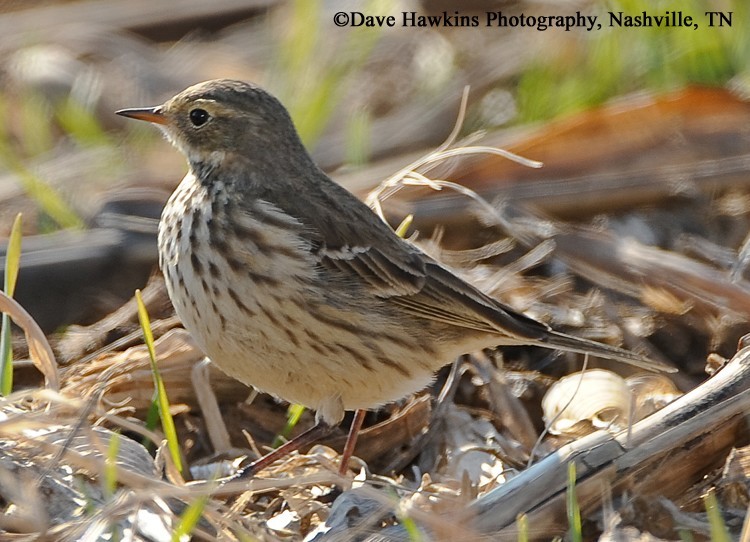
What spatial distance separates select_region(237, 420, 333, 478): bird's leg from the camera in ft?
14.1

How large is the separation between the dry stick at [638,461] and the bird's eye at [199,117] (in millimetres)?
1909

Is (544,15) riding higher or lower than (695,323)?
higher

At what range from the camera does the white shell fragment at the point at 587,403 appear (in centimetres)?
453

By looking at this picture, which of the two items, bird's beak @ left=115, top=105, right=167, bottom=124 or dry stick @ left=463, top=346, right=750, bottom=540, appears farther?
bird's beak @ left=115, top=105, right=167, bottom=124

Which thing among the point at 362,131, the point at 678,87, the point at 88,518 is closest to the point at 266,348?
the point at 88,518

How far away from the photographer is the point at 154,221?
5668mm

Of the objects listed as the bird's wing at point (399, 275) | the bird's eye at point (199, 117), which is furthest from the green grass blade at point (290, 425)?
the bird's eye at point (199, 117)

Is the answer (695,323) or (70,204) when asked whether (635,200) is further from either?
(70,204)

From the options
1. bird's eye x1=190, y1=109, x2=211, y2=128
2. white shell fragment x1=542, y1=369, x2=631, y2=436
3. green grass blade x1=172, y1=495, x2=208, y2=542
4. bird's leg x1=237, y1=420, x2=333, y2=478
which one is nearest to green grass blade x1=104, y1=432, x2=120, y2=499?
green grass blade x1=172, y1=495, x2=208, y2=542

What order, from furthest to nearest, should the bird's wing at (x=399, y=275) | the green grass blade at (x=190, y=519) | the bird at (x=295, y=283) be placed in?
the bird's wing at (x=399, y=275), the bird at (x=295, y=283), the green grass blade at (x=190, y=519)

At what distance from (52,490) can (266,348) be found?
2.95 feet

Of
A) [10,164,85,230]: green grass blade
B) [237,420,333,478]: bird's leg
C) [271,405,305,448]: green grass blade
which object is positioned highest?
[10,164,85,230]: green grass blade

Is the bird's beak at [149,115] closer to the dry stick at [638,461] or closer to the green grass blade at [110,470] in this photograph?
the green grass blade at [110,470]

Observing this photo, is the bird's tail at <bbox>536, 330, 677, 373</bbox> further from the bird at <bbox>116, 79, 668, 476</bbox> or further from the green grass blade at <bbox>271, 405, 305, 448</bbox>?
the green grass blade at <bbox>271, 405, 305, 448</bbox>
